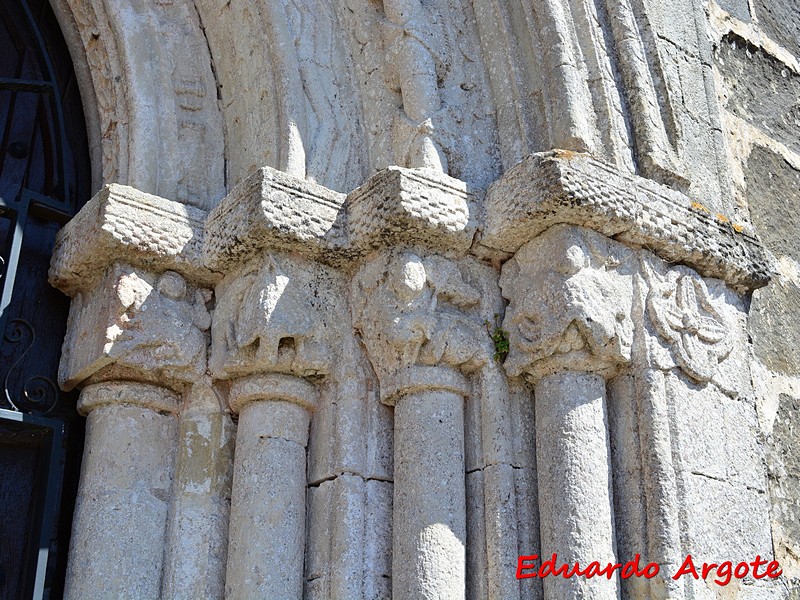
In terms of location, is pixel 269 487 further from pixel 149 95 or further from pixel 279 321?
pixel 149 95

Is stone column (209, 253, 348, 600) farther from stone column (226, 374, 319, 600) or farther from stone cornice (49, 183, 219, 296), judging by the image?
stone cornice (49, 183, 219, 296)

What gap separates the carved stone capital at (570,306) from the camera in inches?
98.2

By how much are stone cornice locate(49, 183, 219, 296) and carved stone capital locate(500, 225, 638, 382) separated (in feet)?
3.10

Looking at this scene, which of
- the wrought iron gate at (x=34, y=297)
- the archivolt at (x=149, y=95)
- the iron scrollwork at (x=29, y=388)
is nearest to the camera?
the wrought iron gate at (x=34, y=297)

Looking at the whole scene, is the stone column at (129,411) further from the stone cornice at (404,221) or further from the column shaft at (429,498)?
the column shaft at (429,498)

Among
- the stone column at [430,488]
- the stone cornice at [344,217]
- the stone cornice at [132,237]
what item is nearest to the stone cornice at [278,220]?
the stone cornice at [344,217]

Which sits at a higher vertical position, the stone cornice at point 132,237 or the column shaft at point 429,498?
the stone cornice at point 132,237

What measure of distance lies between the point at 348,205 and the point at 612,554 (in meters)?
1.18

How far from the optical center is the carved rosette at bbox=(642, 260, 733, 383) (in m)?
2.58

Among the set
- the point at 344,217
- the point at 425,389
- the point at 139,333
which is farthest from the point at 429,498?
the point at 139,333

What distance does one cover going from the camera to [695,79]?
10.1ft

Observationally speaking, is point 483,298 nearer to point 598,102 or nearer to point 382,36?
point 598,102

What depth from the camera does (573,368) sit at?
2516 millimetres

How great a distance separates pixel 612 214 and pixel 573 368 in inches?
16.6
